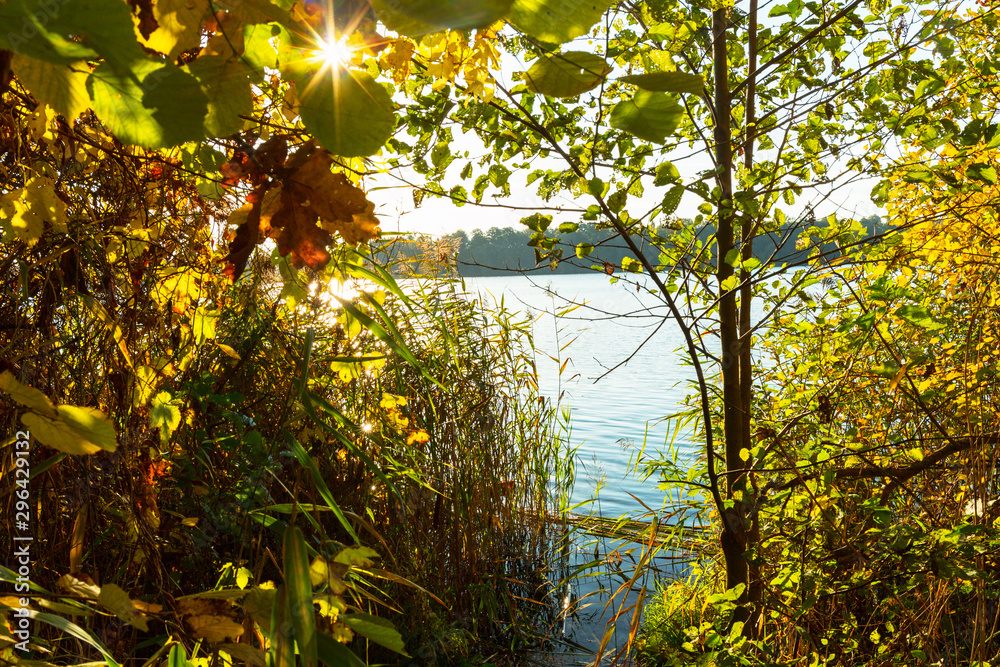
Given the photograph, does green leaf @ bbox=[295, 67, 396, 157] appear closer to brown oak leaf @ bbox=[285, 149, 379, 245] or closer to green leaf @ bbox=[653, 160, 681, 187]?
brown oak leaf @ bbox=[285, 149, 379, 245]

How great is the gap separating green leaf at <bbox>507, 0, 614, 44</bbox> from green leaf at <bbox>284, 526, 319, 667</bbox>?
50 cm

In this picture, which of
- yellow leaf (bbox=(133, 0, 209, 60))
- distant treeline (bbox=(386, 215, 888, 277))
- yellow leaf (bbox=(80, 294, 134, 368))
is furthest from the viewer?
distant treeline (bbox=(386, 215, 888, 277))

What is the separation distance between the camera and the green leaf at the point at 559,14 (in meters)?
0.37

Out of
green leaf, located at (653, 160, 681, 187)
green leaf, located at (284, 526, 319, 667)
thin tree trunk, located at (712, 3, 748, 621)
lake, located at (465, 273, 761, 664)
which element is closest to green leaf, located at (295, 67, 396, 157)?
green leaf, located at (284, 526, 319, 667)

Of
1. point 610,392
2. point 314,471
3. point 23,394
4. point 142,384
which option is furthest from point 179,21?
point 610,392

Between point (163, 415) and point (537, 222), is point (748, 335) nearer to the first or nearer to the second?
point (537, 222)

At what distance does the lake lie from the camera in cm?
242

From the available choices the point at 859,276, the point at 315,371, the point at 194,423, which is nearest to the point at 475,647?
the point at 315,371

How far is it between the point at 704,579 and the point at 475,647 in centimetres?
121

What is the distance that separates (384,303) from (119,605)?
99 centimetres

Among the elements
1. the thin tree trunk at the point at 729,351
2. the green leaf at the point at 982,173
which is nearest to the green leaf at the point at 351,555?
the thin tree trunk at the point at 729,351

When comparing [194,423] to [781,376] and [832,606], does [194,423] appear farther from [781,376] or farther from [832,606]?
[781,376]

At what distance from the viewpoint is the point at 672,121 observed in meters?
0.45

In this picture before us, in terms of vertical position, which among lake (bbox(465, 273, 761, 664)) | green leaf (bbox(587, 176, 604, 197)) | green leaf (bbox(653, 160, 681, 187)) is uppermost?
green leaf (bbox(653, 160, 681, 187))
